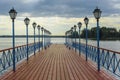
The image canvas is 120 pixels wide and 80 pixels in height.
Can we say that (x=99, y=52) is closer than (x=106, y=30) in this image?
Yes

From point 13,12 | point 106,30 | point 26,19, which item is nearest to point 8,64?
point 13,12

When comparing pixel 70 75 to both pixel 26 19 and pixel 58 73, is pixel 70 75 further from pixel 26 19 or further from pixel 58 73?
pixel 26 19

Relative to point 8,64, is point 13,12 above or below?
Answer: above

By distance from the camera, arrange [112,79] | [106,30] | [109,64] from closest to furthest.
A: [112,79]
[109,64]
[106,30]

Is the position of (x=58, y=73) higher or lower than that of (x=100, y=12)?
lower

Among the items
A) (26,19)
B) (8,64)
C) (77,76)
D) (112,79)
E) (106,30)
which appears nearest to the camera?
(112,79)

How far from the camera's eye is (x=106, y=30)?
126438 millimetres

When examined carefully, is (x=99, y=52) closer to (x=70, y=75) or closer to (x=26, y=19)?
(x=70, y=75)

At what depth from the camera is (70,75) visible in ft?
40.5

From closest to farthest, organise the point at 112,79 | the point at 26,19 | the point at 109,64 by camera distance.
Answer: the point at 112,79 → the point at 109,64 → the point at 26,19

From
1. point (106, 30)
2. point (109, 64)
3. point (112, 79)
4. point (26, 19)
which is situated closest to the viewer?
point (112, 79)

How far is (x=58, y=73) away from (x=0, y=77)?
2558mm

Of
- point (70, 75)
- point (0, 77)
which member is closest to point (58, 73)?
point (70, 75)

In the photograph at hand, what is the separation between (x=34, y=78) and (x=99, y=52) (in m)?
4.70
